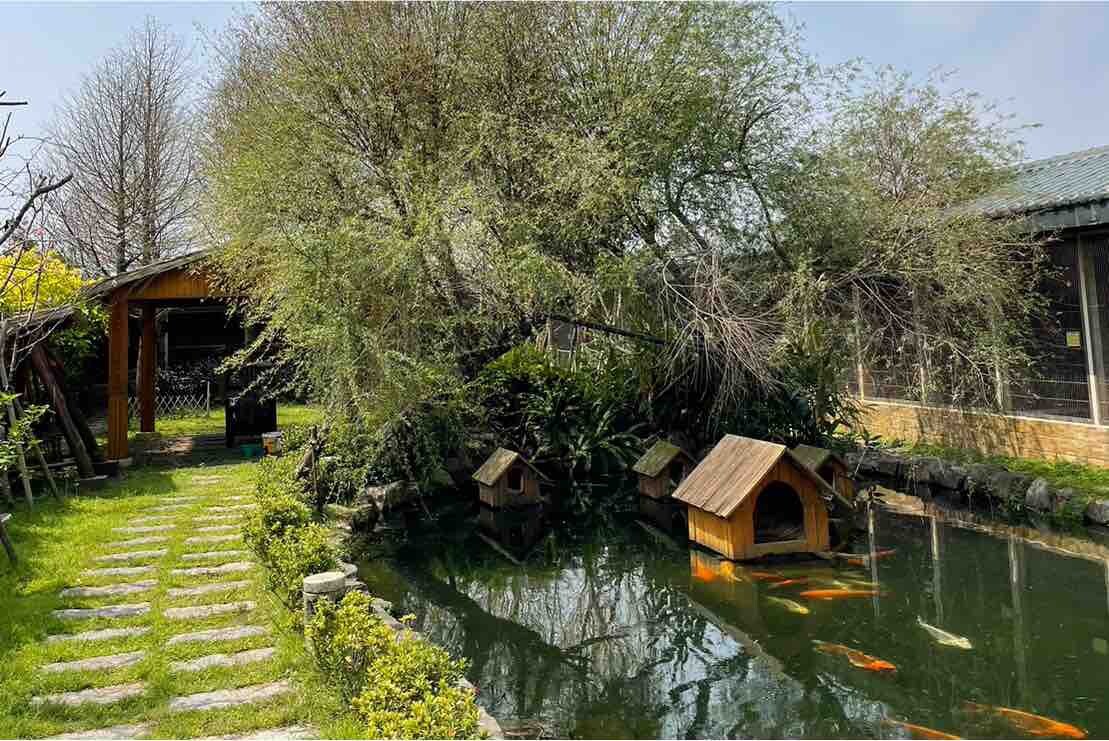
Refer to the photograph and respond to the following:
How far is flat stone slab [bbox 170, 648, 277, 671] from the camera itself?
450 cm

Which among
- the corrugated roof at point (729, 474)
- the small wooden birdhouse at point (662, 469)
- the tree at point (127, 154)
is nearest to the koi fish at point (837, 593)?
the corrugated roof at point (729, 474)

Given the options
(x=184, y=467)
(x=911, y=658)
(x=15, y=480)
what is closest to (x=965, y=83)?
(x=911, y=658)

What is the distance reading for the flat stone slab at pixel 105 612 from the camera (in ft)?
17.5

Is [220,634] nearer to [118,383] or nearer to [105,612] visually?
[105,612]

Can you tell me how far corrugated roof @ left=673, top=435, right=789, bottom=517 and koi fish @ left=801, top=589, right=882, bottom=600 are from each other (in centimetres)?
112

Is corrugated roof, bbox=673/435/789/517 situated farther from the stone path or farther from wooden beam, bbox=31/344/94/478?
wooden beam, bbox=31/344/94/478

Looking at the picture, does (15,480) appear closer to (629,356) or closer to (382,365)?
(382,365)

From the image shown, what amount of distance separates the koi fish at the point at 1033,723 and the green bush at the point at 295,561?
178 inches

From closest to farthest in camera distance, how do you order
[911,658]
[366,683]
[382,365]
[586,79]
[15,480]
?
[366,683]
[911,658]
[382,365]
[15,480]
[586,79]

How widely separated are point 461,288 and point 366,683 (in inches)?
275

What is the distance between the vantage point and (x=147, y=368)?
45.4ft

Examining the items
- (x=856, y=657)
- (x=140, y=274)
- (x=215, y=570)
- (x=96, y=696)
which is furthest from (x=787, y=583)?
(x=140, y=274)

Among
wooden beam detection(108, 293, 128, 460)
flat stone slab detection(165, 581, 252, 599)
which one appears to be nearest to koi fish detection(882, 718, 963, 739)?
flat stone slab detection(165, 581, 252, 599)

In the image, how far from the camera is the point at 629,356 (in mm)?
11195
